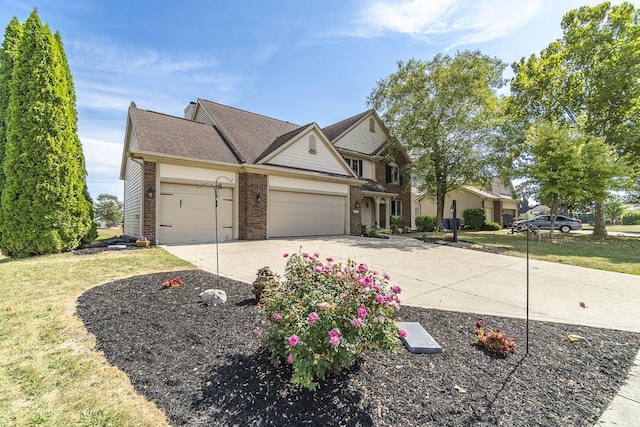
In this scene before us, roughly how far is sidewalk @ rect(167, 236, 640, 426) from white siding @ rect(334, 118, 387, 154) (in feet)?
35.9

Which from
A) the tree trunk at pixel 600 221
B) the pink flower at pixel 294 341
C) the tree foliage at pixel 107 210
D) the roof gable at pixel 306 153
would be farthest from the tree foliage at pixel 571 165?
the tree foliage at pixel 107 210

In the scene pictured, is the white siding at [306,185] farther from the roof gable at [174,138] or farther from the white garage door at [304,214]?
the roof gable at [174,138]

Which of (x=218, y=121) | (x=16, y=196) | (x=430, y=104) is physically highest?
(x=430, y=104)

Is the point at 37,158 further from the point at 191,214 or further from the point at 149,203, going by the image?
the point at 191,214

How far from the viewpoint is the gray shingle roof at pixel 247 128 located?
12.7 m

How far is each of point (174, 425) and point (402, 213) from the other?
2054 cm

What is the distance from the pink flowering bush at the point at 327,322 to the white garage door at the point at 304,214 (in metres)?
9.91

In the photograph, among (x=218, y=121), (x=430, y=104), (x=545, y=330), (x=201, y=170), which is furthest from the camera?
(x=430, y=104)

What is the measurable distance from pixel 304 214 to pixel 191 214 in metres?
5.07

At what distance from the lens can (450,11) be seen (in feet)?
26.1

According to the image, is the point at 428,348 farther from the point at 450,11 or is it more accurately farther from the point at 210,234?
the point at 210,234

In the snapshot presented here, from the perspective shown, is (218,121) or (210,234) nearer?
(210,234)

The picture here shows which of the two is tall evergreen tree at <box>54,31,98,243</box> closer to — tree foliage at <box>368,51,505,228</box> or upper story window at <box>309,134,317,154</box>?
upper story window at <box>309,134,317,154</box>

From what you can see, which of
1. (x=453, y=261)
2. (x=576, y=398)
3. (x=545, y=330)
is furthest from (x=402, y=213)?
(x=576, y=398)
